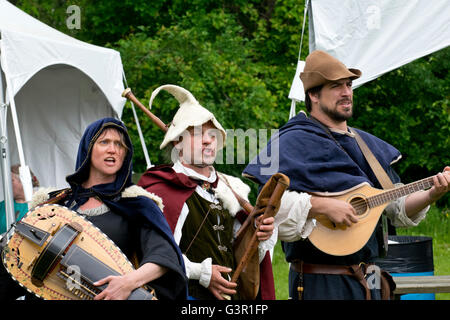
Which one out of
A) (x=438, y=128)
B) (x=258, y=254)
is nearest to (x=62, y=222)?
(x=258, y=254)

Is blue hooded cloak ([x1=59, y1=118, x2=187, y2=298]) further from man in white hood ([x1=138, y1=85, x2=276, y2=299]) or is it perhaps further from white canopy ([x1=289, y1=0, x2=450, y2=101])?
white canopy ([x1=289, y1=0, x2=450, y2=101])

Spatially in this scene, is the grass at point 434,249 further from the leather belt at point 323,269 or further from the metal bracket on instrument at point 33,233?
the metal bracket on instrument at point 33,233

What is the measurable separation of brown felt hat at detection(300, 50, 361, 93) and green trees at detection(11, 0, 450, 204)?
525 centimetres

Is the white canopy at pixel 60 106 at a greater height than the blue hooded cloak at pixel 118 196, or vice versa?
the white canopy at pixel 60 106

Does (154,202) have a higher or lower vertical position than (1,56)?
lower

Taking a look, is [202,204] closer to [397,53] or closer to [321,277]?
[321,277]

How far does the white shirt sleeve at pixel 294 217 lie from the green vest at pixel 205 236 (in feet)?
0.93

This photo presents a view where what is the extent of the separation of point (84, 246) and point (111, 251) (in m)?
0.11

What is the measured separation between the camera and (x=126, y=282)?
2633mm

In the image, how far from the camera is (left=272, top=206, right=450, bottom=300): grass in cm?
696

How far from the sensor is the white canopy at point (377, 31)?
5.00 meters

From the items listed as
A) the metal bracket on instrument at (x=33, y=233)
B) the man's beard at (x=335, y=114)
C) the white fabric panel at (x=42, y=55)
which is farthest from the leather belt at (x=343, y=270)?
the white fabric panel at (x=42, y=55)

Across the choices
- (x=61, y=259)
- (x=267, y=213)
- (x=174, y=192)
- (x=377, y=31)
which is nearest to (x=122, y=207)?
(x=61, y=259)

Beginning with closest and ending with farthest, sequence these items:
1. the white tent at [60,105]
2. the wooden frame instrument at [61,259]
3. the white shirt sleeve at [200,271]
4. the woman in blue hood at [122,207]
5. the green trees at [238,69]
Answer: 1. the wooden frame instrument at [61,259]
2. the woman in blue hood at [122,207]
3. the white shirt sleeve at [200,271]
4. the white tent at [60,105]
5. the green trees at [238,69]
